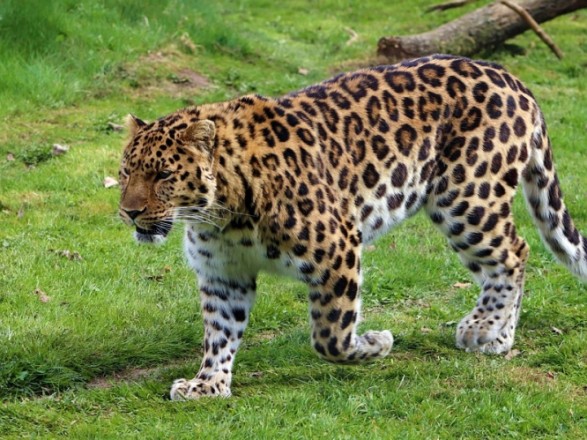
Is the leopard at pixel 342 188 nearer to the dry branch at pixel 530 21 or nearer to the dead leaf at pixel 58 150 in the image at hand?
the dead leaf at pixel 58 150

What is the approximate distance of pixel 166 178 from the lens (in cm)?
697

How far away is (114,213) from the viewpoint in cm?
1166

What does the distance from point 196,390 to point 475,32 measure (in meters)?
12.7

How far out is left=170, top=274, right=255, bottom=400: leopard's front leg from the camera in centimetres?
768

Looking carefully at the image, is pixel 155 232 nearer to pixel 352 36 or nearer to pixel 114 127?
pixel 114 127

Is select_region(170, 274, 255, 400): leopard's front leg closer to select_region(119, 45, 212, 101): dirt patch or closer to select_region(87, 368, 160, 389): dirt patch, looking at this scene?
select_region(87, 368, 160, 389): dirt patch

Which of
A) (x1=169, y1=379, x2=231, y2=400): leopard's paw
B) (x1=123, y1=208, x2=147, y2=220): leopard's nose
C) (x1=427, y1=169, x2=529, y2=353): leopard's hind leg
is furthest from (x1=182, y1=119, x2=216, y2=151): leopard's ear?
(x1=427, y1=169, x2=529, y2=353): leopard's hind leg

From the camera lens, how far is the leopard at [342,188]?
7098 mm

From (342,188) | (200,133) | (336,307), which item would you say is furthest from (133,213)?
(342,188)

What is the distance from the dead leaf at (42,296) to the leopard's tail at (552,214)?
13.5 ft

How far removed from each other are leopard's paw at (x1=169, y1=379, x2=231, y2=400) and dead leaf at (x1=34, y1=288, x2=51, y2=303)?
2.06m

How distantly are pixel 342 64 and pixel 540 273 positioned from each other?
30.0ft

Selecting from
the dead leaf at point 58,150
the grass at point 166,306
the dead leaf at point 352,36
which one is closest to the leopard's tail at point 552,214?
the grass at point 166,306

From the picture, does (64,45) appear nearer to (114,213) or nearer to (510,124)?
(114,213)
